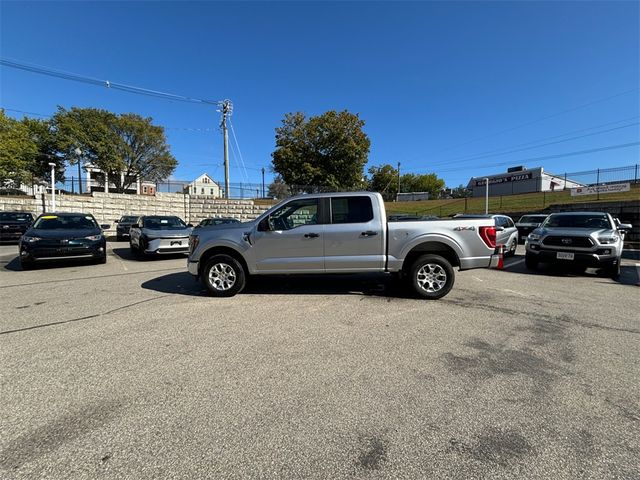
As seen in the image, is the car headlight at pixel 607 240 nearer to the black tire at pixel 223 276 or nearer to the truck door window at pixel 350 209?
the truck door window at pixel 350 209

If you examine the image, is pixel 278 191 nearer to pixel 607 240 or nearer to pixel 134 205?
pixel 134 205

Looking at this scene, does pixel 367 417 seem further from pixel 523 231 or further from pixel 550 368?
pixel 523 231

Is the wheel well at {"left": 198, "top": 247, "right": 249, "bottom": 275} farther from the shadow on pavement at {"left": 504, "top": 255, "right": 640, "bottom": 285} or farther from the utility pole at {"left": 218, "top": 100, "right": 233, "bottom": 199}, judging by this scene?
the utility pole at {"left": 218, "top": 100, "right": 233, "bottom": 199}

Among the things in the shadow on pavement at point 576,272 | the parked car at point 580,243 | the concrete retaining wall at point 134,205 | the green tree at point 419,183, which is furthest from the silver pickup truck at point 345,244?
the green tree at point 419,183

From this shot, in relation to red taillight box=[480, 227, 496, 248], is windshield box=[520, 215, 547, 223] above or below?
above

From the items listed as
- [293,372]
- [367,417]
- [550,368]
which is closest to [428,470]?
[367,417]

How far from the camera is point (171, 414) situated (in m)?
2.62

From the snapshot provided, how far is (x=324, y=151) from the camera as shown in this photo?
2892 cm

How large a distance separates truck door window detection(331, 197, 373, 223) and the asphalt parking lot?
1.54 metres

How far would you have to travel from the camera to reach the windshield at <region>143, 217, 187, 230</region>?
1213 cm

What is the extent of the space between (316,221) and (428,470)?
455 centimetres

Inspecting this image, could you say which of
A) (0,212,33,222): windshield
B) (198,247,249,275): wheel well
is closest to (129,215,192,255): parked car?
(198,247,249,275): wheel well

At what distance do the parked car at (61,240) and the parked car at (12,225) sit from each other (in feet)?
28.3

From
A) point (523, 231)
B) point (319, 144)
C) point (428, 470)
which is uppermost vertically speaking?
point (319, 144)
